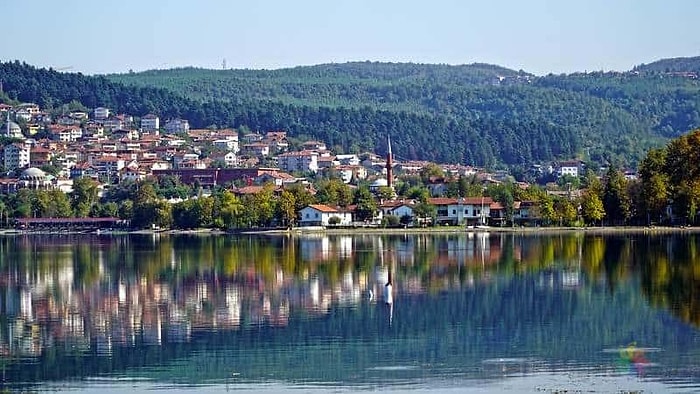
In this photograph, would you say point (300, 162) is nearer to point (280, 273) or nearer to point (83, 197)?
point (83, 197)

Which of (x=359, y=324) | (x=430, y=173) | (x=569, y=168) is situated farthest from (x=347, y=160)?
(x=359, y=324)

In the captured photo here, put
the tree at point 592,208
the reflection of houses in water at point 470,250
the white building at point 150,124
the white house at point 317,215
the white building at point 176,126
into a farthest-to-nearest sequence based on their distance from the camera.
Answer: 1. the white building at point 150,124
2. the white building at point 176,126
3. the white house at point 317,215
4. the tree at point 592,208
5. the reflection of houses in water at point 470,250

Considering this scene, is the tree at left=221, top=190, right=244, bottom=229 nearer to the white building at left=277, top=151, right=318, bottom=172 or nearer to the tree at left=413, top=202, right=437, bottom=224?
the tree at left=413, top=202, right=437, bottom=224

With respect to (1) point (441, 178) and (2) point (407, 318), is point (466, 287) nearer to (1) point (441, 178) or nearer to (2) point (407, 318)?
(2) point (407, 318)

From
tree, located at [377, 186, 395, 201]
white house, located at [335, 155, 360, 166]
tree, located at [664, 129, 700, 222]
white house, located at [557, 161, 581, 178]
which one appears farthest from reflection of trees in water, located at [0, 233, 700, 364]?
white house, located at [557, 161, 581, 178]

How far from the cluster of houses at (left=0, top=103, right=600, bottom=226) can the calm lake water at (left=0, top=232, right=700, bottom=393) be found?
38.4m

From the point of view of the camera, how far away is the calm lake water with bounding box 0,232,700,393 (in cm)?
1938

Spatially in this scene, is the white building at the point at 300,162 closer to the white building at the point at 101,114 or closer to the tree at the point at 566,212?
the white building at the point at 101,114

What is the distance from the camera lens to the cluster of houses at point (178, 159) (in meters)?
100

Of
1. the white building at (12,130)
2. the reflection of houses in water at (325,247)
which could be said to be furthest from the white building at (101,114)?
the reflection of houses in water at (325,247)

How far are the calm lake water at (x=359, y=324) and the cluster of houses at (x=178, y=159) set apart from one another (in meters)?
38.4

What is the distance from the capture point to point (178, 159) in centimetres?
12225

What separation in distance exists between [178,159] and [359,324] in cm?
9849

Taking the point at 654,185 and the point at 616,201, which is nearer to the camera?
the point at 654,185
